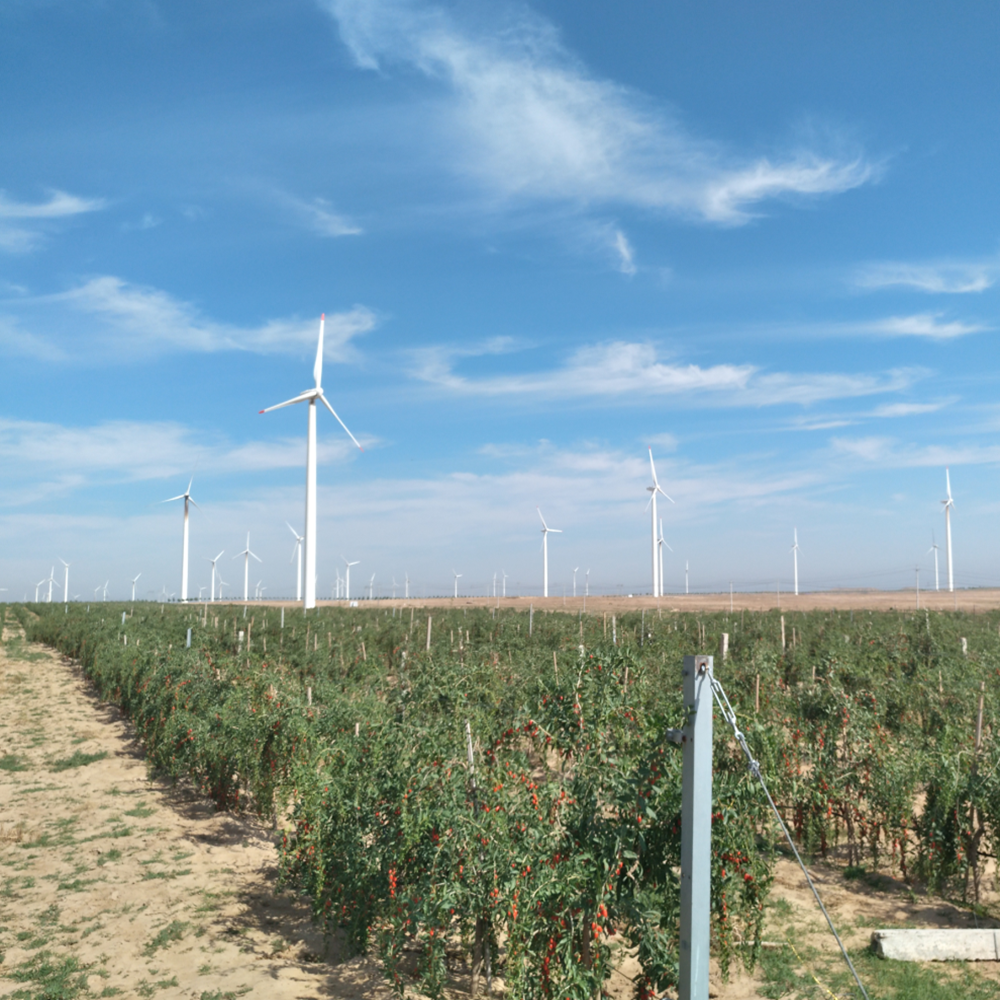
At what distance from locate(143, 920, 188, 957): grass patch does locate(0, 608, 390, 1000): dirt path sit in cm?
2

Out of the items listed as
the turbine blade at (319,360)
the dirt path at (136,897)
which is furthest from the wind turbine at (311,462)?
the dirt path at (136,897)

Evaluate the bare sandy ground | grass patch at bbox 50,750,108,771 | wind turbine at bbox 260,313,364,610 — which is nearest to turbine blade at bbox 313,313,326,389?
wind turbine at bbox 260,313,364,610

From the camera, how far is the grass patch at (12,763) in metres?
19.1

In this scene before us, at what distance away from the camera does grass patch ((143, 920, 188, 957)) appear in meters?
9.55

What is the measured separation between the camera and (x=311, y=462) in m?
52.0

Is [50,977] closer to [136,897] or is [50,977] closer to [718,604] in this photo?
[136,897]

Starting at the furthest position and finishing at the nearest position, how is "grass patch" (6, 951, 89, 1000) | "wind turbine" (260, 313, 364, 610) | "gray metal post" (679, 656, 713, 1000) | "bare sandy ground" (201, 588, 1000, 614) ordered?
"bare sandy ground" (201, 588, 1000, 614)
"wind turbine" (260, 313, 364, 610)
"grass patch" (6, 951, 89, 1000)
"gray metal post" (679, 656, 713, 1000)

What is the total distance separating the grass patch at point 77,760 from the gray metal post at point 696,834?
740 inches

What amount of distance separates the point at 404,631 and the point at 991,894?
1141 inches

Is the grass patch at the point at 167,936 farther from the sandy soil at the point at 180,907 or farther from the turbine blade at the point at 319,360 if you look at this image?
the turbine blade at the point at 319,360

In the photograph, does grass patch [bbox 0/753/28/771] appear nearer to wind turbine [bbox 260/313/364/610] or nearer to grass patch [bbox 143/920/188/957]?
grass patch [bbox 143/920/188/957]

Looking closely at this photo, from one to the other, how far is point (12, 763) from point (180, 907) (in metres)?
11.7

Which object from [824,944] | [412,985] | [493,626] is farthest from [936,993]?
[493,626]

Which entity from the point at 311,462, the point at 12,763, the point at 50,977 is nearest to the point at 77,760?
the point at 12,763
